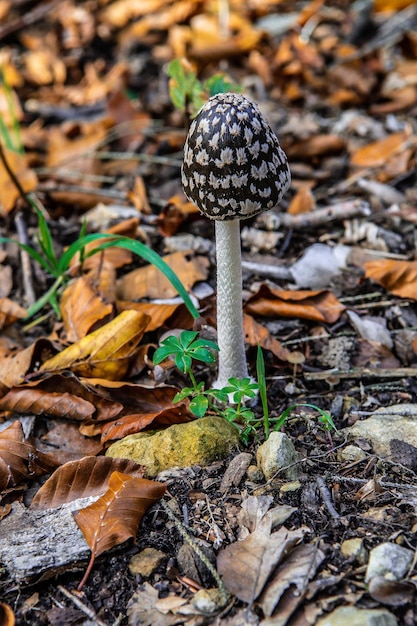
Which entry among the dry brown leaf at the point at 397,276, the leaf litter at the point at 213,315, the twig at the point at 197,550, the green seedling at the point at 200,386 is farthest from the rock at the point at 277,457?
the dry brown leaf at the point at 397,276

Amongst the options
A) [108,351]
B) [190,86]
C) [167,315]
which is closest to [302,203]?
[190,86]

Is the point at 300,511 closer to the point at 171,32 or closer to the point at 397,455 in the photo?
the point at 397,455

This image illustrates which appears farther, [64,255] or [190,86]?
[190,86]

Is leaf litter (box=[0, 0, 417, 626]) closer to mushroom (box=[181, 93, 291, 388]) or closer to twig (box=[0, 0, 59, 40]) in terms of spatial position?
twig (box=[0, 0, 59, 40])

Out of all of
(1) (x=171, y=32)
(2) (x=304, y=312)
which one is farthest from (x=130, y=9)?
(2) (x=304, y=312)

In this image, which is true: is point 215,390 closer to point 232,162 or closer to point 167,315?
point 167,315

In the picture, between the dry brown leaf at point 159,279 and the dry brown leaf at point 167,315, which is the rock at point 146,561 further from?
the dry brown leaf at point 159,279
